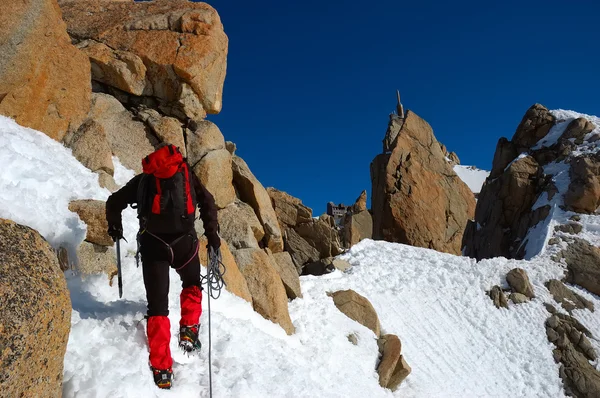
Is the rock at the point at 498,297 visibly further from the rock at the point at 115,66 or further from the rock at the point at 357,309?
the rock at the point at 115,66

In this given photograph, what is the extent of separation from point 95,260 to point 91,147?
3.90 m

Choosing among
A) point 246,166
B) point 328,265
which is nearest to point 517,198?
point 328,265

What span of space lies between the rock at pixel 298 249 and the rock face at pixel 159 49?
8.22m

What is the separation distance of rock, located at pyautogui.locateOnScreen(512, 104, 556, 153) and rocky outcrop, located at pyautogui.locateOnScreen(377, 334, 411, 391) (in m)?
23.9

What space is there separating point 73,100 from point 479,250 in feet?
92.1

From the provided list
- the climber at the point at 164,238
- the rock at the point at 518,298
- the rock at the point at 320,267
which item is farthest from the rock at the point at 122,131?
the rock at the point at 518,298

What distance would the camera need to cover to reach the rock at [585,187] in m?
21.6

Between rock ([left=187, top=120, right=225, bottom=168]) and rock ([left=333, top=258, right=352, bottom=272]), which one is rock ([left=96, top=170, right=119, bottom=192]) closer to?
rock ([left=187, top=120, right=225, bottom=168])

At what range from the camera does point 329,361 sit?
8.52 meters

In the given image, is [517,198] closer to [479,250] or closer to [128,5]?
[479,250]

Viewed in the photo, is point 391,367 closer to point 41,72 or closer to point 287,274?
point 287,274

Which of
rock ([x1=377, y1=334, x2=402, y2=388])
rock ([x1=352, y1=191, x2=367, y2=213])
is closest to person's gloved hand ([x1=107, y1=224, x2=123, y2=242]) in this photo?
rock ([x1=377, y1=334, x2=402, y2=388])

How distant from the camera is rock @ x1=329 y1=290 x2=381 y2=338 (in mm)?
12156

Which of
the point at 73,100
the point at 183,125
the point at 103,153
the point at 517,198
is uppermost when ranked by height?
Answer: the point at 517,198
